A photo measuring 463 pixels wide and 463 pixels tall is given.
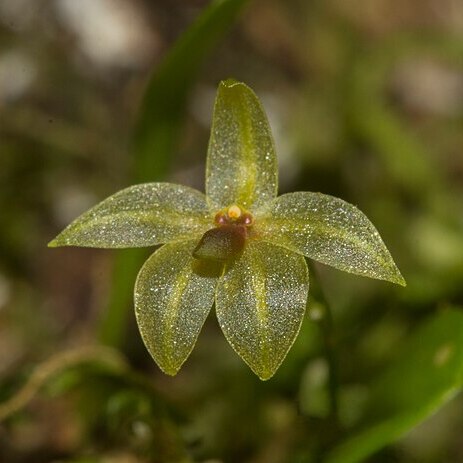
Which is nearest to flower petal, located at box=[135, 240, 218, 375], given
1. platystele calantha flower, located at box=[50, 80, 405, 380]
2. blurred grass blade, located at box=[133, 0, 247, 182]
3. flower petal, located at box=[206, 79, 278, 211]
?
platystele calantha flower, located at box=[50, 80, 405, 380]

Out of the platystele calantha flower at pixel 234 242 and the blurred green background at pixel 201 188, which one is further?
the blurred green background at pixel 201 188

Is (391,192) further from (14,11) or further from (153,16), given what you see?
(14,11)

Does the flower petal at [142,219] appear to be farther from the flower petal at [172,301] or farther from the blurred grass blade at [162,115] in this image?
the blurred grass blade at [162,115]

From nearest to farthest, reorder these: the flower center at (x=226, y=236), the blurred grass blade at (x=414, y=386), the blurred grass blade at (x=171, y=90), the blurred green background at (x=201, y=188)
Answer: the flower center at (x=226, y=236) → the blurred grass blade at (x=414, y=386) → the blurred grass blade at (x=171, y=90) → the blurred green background at (x=201, y=188)

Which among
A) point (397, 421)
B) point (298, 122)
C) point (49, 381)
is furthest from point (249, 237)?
point (298, 122)

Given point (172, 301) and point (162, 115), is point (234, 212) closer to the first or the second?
point (172, 301)

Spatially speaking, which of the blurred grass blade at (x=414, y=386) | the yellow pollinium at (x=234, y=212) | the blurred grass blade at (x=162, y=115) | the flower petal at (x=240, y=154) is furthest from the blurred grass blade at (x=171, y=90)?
the blurred grass blade at (x=414, y=386)

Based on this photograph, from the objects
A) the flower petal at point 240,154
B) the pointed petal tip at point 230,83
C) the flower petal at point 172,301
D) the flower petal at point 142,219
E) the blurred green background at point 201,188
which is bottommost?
the blurred green background at point 201,188

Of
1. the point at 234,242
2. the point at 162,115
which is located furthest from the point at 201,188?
the point at 234,242

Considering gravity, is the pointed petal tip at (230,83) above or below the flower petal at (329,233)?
above
